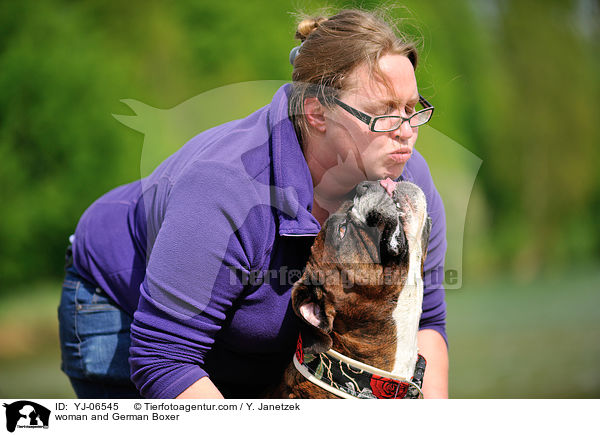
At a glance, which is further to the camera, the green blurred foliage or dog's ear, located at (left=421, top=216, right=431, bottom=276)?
the green blurred foliage

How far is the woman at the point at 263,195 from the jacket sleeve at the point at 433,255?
1cm

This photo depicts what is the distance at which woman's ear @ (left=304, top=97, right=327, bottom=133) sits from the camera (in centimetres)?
165

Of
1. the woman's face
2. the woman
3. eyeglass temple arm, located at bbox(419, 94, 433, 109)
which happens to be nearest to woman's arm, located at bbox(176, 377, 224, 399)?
the woman

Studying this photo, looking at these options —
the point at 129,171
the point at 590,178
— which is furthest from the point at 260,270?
the point at 590,178

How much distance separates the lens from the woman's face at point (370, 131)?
62.1 inches

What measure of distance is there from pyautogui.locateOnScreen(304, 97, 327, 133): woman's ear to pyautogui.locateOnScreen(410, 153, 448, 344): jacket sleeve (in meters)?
0.40

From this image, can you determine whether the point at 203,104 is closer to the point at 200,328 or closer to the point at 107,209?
the point at 107,209

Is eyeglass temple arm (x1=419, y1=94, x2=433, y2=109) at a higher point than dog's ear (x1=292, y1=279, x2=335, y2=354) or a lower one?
higher

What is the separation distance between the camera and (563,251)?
498 cm

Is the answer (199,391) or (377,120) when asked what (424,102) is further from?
(199,391)

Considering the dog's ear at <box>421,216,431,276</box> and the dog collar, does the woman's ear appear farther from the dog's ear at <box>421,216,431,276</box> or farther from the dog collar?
the dog collar
